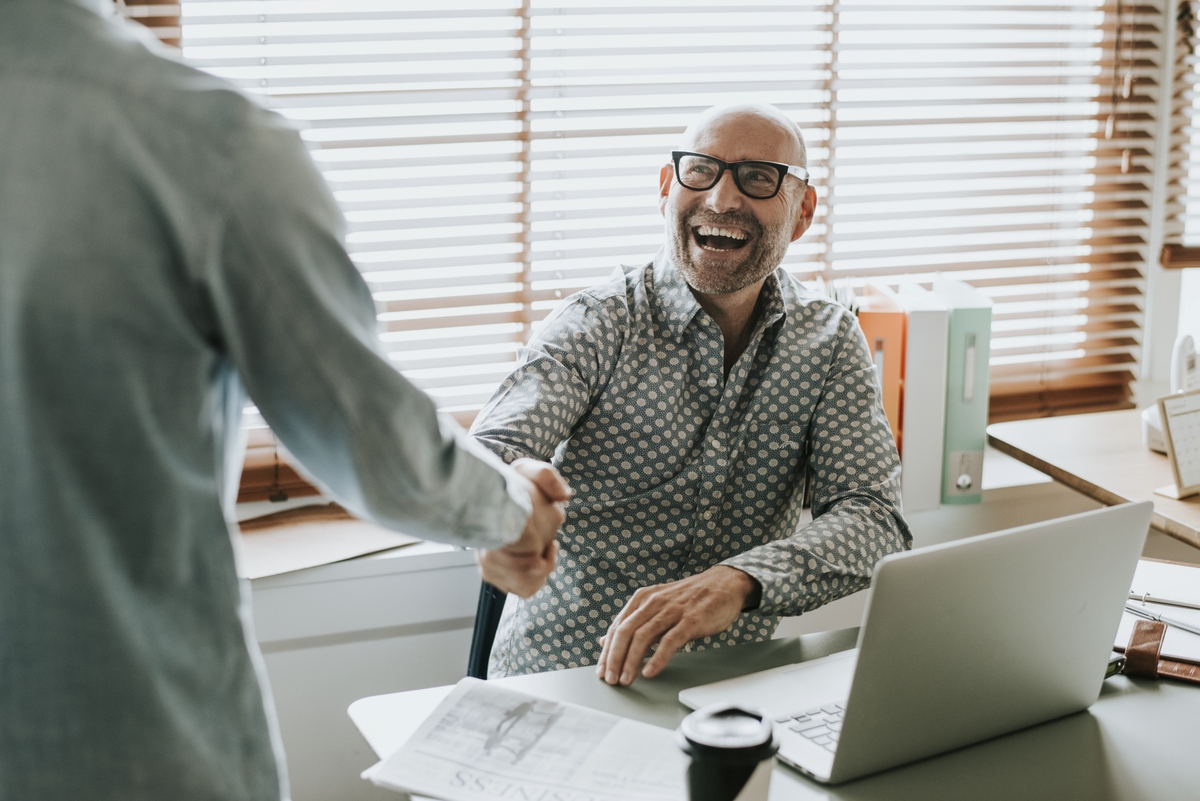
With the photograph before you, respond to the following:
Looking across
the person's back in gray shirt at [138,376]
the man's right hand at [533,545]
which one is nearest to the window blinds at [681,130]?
the man's right hand at [533,545]

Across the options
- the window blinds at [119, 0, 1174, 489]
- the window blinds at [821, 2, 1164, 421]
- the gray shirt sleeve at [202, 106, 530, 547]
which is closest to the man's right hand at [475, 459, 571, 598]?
the gray shirt sleeve at [202, 106, 530, 547]

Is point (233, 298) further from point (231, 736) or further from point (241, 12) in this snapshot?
point (241, 12)

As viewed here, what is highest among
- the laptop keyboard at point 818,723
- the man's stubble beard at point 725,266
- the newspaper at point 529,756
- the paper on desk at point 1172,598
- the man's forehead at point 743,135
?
the man's forehead at point 743,135

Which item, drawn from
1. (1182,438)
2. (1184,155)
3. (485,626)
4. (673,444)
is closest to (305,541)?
(485,626)

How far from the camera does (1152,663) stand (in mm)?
1211

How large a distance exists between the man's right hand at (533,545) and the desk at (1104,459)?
48.3 inches

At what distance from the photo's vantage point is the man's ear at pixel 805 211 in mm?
1887

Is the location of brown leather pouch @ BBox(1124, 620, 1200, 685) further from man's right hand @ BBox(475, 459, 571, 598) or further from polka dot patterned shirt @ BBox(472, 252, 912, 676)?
man's right hand @ BBox(475, 459, 571, 598)

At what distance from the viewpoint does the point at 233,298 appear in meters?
0.63

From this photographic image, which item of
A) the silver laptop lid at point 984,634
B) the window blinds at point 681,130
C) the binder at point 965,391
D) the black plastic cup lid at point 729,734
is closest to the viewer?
the black plastic cup lid at point 729,734

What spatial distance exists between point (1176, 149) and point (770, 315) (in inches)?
59.9

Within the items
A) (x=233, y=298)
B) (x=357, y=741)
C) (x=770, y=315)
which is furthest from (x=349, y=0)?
(x=233, y=298)

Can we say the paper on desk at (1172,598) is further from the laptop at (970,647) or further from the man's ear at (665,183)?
the man's ear at (665,183)

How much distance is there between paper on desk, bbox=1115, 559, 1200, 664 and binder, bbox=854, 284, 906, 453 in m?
0.73
